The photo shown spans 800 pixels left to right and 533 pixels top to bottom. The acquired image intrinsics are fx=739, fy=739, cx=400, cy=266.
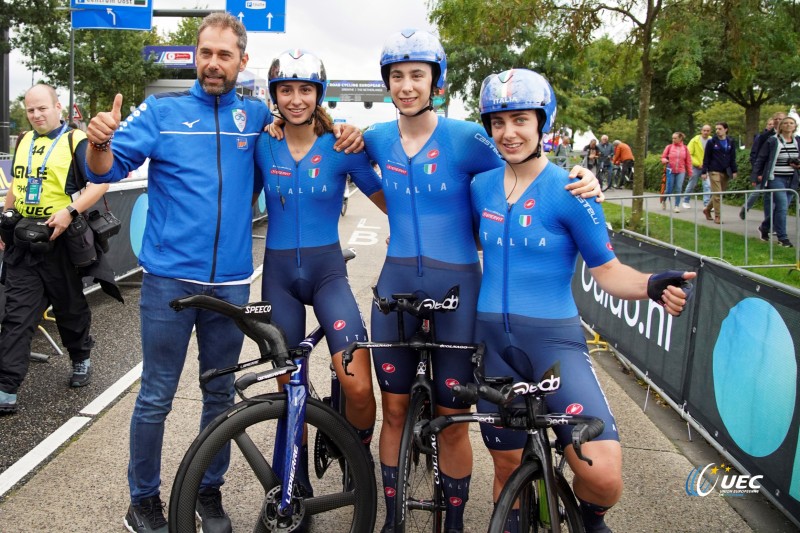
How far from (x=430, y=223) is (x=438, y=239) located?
3.3 inches

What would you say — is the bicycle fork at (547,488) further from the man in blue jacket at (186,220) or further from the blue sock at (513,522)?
the man in blue jacket at (186,220)

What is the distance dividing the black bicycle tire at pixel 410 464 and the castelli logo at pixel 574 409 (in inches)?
28.9

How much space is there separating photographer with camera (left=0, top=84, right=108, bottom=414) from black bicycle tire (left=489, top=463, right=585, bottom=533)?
12.9ft

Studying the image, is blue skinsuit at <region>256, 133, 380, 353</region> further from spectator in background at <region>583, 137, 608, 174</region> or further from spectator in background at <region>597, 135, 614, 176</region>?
spectator in background at <region>583, 137, 608, 174</region>

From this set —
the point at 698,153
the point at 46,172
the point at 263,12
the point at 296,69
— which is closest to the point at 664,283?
the point at 296,69

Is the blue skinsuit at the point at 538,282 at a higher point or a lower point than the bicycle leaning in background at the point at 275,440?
higher

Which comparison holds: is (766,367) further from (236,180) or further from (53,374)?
(53,374)

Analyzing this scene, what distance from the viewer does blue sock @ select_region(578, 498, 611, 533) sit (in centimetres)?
300

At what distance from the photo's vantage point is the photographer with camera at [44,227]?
17.4ft

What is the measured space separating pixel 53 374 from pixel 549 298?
464 cm

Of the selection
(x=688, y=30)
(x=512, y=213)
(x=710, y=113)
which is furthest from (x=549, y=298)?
(x=710, y=113)

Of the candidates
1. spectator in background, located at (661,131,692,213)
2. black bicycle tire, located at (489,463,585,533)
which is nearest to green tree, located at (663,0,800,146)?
spectator in background, located at (661,131,692,213)

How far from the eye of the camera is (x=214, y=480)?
11.6 feet

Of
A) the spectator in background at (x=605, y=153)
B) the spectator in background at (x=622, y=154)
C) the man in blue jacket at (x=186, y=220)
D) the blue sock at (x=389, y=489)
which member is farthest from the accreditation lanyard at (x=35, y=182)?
the spectator in background at (x=605, y=153)
